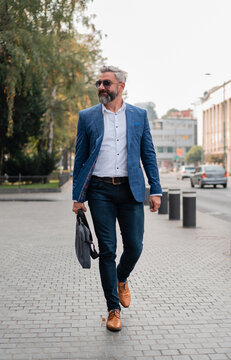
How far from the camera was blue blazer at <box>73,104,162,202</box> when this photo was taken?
4.00 metres

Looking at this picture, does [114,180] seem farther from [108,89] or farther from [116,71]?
[116,71]

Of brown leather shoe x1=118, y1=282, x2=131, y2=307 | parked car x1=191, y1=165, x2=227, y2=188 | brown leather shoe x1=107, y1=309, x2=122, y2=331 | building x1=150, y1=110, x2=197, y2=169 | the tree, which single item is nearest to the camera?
brown leather shoe x1=107, y1=309, x2=122, y2=331

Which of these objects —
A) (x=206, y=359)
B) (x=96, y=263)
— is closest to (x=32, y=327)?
(x=206, y=359)

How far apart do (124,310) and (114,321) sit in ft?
2.00

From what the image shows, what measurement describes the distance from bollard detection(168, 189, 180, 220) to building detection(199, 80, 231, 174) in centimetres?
6378

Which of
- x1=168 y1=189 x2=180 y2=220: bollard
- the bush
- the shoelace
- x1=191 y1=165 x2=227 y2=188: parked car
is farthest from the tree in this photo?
the shoelace

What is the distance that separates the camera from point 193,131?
13988 centimetres

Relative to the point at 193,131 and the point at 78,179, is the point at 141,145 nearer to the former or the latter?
the point at 78,179

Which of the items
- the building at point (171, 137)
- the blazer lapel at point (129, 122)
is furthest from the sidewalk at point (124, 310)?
the building at point (171, 137)

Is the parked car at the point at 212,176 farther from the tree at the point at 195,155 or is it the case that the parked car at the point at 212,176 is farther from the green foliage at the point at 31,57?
the tree at the point at 195,155

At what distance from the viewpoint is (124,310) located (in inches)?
177

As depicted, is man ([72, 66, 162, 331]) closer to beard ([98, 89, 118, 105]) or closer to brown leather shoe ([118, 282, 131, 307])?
beard ([98, 89, 118, 105])

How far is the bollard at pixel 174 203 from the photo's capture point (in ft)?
38.1

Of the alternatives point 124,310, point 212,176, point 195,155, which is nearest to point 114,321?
point 124,310
